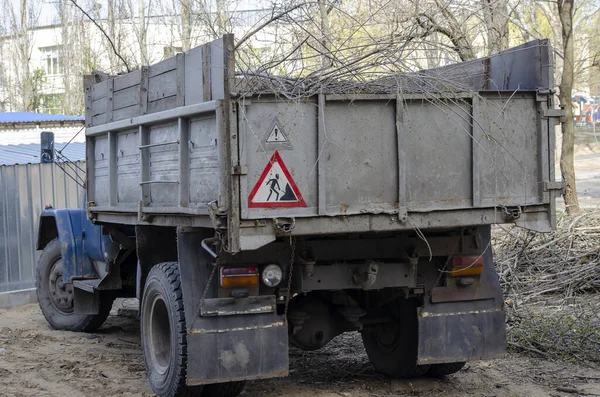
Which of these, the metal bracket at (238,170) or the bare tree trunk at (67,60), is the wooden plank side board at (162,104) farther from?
the bare tree trunk at (67,60)

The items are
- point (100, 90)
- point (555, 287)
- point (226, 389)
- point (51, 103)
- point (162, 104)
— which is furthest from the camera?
point (51, 103)

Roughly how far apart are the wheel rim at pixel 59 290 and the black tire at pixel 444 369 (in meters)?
4.40

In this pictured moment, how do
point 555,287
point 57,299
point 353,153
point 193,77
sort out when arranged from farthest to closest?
point 57,299 → point 555,287 → point 193,77 → point 353,153

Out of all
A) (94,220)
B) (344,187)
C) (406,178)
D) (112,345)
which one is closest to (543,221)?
(406,178)

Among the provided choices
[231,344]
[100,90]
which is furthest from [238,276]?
[100,90]

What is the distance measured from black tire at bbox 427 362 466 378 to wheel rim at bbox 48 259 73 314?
440 cm

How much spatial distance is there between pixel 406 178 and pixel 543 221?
103 cm

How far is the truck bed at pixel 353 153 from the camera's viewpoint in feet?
16.5

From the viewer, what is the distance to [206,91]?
532 centimetres

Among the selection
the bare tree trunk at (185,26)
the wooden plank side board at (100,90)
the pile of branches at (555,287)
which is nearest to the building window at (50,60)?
the bare tree trunk at (185,26)

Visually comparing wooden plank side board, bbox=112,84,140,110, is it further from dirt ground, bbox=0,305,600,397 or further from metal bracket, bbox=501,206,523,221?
metal bracket, bbox=501,206,523,221

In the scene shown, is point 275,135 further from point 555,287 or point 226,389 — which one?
point 555,287

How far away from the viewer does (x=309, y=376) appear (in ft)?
22.6

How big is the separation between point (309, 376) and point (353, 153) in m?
2.44
